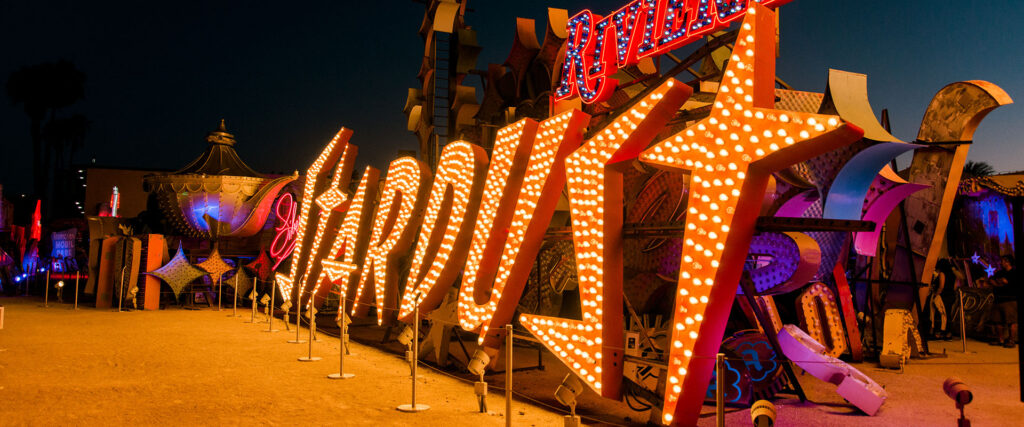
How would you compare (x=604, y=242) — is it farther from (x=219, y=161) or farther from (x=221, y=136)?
(x=221, y=136)

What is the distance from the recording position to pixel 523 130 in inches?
380

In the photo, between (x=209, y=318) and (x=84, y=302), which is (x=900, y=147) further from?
(x=84, y=302)

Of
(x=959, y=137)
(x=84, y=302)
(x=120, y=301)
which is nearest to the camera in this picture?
(x=959, y=137)

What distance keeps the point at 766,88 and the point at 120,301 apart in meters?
21.5

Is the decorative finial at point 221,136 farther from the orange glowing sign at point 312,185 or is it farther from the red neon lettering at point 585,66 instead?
the red neon lettering at point 585,66

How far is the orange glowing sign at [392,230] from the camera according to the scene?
12156mm

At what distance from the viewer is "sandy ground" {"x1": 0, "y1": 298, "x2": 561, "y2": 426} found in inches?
320

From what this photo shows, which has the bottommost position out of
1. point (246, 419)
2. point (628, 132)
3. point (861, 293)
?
point (246, 419)

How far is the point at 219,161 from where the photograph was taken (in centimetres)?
2506

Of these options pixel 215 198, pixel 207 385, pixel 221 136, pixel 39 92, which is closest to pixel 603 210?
pixel 207 385

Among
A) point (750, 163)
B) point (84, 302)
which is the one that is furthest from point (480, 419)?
point (84, 302)

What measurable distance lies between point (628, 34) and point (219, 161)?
19366 millimetres

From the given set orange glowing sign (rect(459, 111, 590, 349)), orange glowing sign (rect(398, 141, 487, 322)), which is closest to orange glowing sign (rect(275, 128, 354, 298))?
orange glowing sign (rect(398, 141, 487, 322))

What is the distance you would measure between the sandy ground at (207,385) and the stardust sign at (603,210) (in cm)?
120
